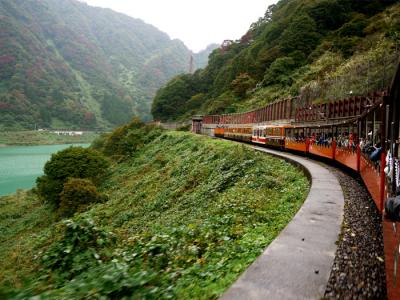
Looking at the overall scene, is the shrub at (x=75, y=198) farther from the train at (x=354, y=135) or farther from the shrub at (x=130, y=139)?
the shrub at (x=130, y=139)

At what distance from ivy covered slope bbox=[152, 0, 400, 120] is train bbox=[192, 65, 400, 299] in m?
3.55

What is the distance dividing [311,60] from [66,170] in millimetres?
36070

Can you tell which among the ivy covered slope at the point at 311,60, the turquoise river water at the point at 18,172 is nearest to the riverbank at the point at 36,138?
the turquoise river water at the point at 18,172

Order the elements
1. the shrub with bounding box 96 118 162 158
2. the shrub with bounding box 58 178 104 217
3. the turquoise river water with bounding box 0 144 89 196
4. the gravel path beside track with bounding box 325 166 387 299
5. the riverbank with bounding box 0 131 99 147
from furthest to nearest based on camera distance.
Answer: the riverbank with bounding box 0 131 99 147 < the turquoise river water with bounding box 0 144 89 196 < the shrub with bounding box 96 118 162 158 < the shrub with bounding box 58 178 104 217 < the gravel path beside track with bounding box 325 166 387 299

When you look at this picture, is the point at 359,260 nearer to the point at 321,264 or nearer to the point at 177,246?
the point at 321,264

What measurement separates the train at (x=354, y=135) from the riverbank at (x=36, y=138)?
283ft

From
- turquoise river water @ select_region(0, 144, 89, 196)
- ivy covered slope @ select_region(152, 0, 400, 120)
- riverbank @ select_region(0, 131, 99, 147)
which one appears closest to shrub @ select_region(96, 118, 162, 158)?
turquoise river water @ select_region(0, 144, 89, 196)

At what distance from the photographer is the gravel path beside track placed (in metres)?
3.25

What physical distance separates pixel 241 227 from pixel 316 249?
2.20m

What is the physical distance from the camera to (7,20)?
178 m

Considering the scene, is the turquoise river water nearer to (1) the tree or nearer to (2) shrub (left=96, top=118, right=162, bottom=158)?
(2) shrub (left=96, top=118, right=162, bottom=158)

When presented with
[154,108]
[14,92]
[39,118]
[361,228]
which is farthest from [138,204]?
[14,92]

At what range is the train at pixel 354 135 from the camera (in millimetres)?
4379

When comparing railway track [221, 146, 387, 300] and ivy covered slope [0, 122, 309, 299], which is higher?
railway track [221, 146, 387, 300]
